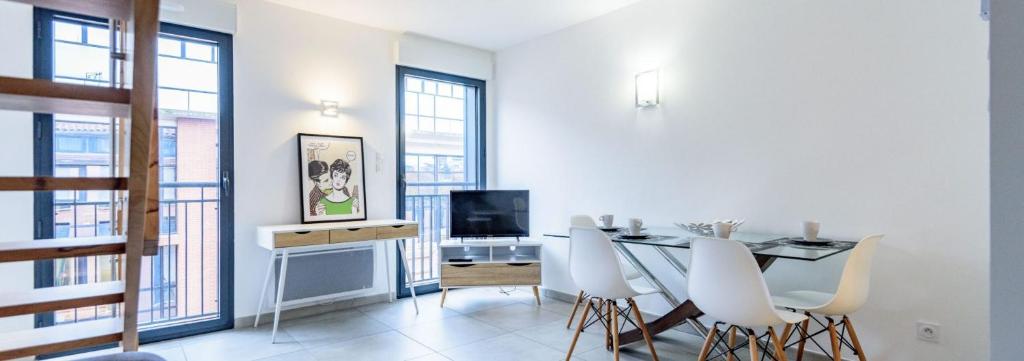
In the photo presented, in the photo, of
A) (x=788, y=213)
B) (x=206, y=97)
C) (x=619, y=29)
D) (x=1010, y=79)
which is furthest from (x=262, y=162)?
(x=1010, y=79)

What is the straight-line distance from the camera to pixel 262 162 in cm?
375

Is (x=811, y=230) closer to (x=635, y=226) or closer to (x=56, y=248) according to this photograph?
(x=635, y=226)

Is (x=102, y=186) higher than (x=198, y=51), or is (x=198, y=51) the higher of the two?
(x=198, y=51)

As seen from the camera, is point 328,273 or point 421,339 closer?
point 421,339

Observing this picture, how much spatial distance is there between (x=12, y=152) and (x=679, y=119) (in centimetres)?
416

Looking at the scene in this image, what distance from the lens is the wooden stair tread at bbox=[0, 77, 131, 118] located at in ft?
3.21

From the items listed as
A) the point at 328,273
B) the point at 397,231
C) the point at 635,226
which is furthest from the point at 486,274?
the point at 635,226

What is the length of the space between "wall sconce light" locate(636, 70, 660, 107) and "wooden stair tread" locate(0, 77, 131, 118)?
3.17m

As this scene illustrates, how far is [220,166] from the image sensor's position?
3.59 metres

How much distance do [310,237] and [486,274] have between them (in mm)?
1456

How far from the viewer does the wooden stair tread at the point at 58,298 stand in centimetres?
121

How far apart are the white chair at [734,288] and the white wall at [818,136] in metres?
0.77

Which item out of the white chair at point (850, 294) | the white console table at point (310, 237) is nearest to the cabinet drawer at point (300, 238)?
the white console table at point (310, 237)

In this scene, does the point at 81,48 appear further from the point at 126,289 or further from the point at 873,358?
the point at 873,358
